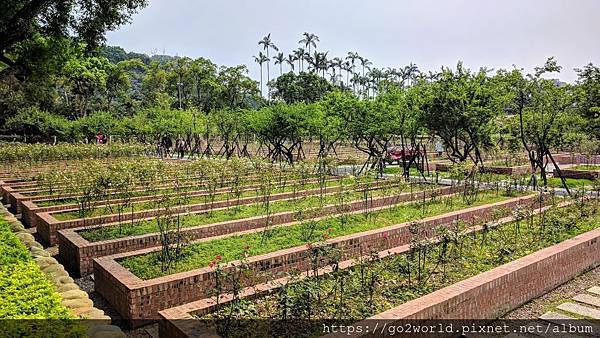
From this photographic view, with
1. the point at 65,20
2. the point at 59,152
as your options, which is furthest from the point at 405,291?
the point at 59,152

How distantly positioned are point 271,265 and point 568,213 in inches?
280

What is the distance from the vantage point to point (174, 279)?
5.95 meters

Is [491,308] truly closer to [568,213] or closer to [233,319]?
[233,319]

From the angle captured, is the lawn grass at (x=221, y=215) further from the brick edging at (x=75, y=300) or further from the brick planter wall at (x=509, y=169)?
the brick planter wall at (x=509, y=169)

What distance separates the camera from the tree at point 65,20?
32.7 feet

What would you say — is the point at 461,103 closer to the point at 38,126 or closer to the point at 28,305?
the point at 28,305

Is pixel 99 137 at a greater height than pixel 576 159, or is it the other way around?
pixel 99 137

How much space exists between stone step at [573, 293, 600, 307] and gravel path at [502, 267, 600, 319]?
0.11 metres

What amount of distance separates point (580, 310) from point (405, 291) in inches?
95.3

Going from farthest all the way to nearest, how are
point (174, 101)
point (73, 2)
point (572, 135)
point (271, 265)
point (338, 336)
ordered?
point (174, 101), point (572, 135), point (73, 2), point (271, 265), point (338, 336)

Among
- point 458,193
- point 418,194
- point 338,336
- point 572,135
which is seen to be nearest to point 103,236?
point 338,336

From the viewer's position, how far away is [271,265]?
21.9 ft

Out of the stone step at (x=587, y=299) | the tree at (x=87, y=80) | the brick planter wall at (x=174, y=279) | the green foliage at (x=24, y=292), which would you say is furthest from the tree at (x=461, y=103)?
the tree at (x=87, y=80)

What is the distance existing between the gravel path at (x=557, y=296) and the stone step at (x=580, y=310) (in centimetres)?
17
